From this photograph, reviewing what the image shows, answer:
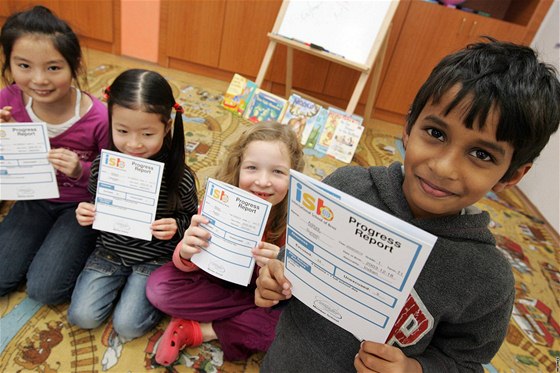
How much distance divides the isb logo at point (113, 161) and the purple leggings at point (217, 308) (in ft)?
1.29

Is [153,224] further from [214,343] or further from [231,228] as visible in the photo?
[214,343]

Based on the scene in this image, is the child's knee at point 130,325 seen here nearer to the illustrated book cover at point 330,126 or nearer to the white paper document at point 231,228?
the white paper document at point 231,228

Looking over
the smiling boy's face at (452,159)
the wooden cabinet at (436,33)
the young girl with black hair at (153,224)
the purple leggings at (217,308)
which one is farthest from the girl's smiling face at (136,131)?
the wooden cabinet at (436,33)

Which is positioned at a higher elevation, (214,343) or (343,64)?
(343,64)

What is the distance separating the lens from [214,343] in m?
1.23

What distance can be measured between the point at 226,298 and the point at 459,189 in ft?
2.81

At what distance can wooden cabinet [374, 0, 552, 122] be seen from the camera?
2.71 metres

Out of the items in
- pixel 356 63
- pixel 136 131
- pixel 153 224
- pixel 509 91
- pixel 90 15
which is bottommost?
pixel 153 224

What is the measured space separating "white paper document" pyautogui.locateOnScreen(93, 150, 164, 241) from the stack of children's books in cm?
163

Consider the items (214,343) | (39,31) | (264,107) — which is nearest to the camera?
(39,31)

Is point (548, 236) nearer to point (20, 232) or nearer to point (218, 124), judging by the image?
point (218, 124)

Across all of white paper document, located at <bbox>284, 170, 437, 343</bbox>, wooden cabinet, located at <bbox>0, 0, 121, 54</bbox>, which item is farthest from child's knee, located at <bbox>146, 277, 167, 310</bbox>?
wooden cabinet, located at <bbox>0, 0, 121, 54</bbox>

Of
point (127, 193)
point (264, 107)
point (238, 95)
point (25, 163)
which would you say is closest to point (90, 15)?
point (238, 95)

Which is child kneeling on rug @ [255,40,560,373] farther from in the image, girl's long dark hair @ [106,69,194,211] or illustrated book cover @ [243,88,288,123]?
illustrated book cover @ [243,88,288,123]
